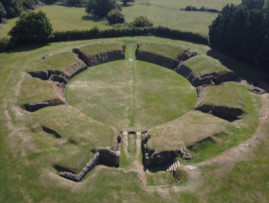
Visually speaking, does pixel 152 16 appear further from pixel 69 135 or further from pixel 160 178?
pixel 160 178

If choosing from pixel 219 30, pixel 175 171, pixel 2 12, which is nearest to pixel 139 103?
pixel 175 171

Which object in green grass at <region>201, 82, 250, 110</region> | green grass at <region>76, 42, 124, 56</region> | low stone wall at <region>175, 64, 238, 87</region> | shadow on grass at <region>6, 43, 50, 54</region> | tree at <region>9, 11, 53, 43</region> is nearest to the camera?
green grass at <region>201, 82, 250, 110</region>

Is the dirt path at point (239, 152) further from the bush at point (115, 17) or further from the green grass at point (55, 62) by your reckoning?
the bush at point (115, 17)

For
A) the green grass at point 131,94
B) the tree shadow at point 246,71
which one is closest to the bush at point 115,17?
the green grass at point 131,94

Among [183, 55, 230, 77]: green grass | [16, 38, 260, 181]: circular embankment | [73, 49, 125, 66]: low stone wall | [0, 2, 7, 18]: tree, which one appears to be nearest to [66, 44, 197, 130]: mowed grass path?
[16, 38, 260, 181]: circular embankment

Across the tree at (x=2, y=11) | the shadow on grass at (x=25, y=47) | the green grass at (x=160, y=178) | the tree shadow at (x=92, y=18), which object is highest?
the tree at (x=2, y=11)

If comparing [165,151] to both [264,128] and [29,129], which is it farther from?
[29,129]

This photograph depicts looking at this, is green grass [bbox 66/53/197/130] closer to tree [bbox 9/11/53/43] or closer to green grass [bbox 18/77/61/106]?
green grass [bbox 18/77/61/106]
